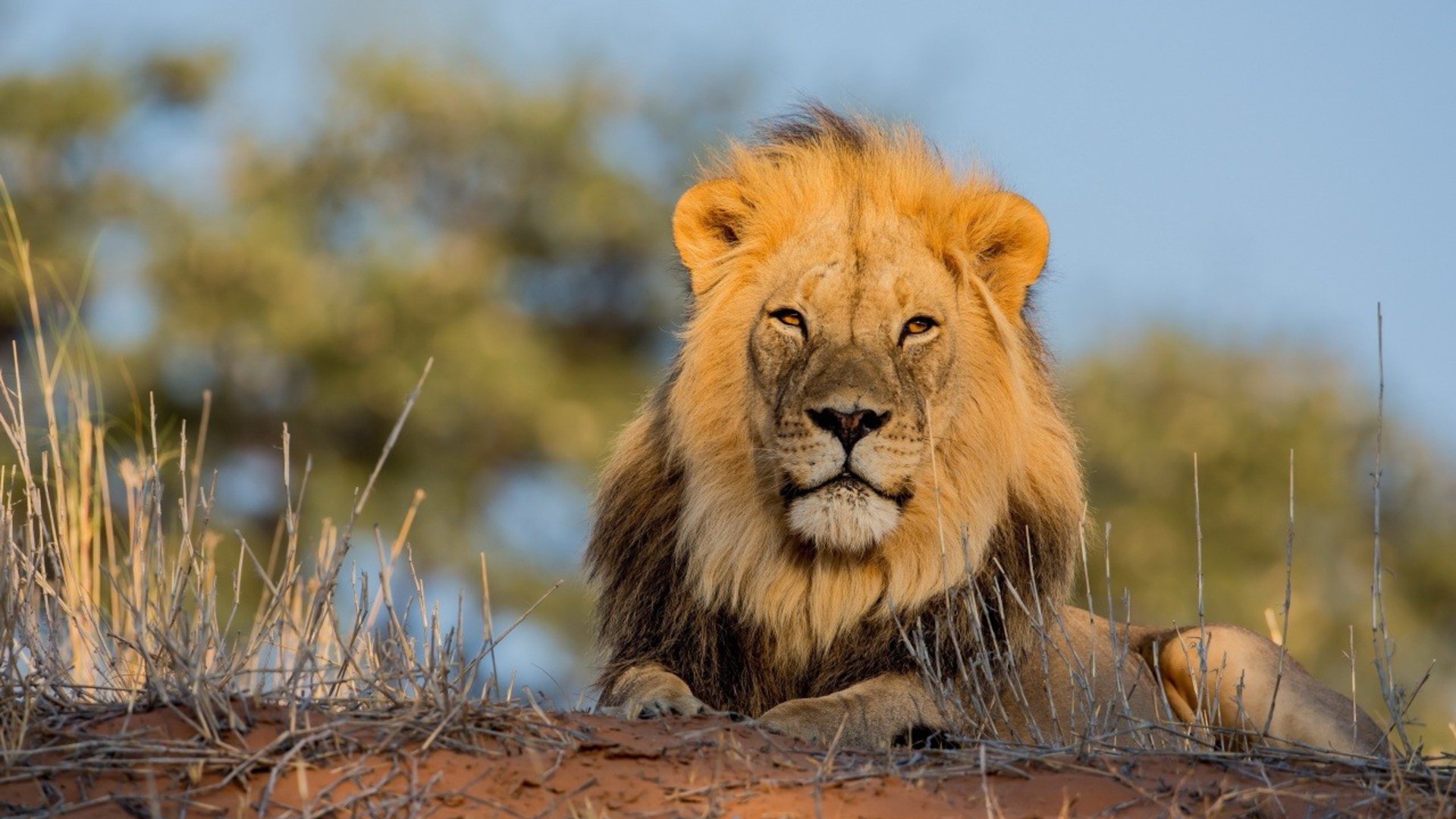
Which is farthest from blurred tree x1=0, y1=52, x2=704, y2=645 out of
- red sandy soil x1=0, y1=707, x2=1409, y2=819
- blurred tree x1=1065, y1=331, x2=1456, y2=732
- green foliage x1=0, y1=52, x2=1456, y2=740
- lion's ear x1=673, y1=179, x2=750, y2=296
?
red sandy soil x1=0, y1=707, x2=1409, y2=819

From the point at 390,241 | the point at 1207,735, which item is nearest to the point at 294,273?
the point at 390,241

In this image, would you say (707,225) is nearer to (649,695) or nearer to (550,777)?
(649,695)

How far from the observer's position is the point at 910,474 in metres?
4.62

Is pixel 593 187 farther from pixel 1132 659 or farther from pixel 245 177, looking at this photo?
pixel 1132 659

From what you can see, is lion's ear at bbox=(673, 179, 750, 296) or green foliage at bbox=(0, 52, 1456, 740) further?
green foliage at bbox=(0, 52, 1456, 740)

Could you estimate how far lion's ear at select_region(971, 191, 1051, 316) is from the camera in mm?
5051

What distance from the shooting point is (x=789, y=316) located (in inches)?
192

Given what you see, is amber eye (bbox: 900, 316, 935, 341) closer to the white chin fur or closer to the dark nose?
the dark nose

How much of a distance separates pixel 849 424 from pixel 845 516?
0.24m

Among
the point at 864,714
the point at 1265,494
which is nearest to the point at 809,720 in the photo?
the point at 864,714

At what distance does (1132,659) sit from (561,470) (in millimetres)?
13580

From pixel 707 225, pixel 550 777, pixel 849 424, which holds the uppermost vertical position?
pixel 707 225

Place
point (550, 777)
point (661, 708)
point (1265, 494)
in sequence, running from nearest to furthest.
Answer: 1. point (550, 777)
2. point (661, 708)
3. point (1265, 494)

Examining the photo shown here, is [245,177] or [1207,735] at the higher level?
[245,177]
